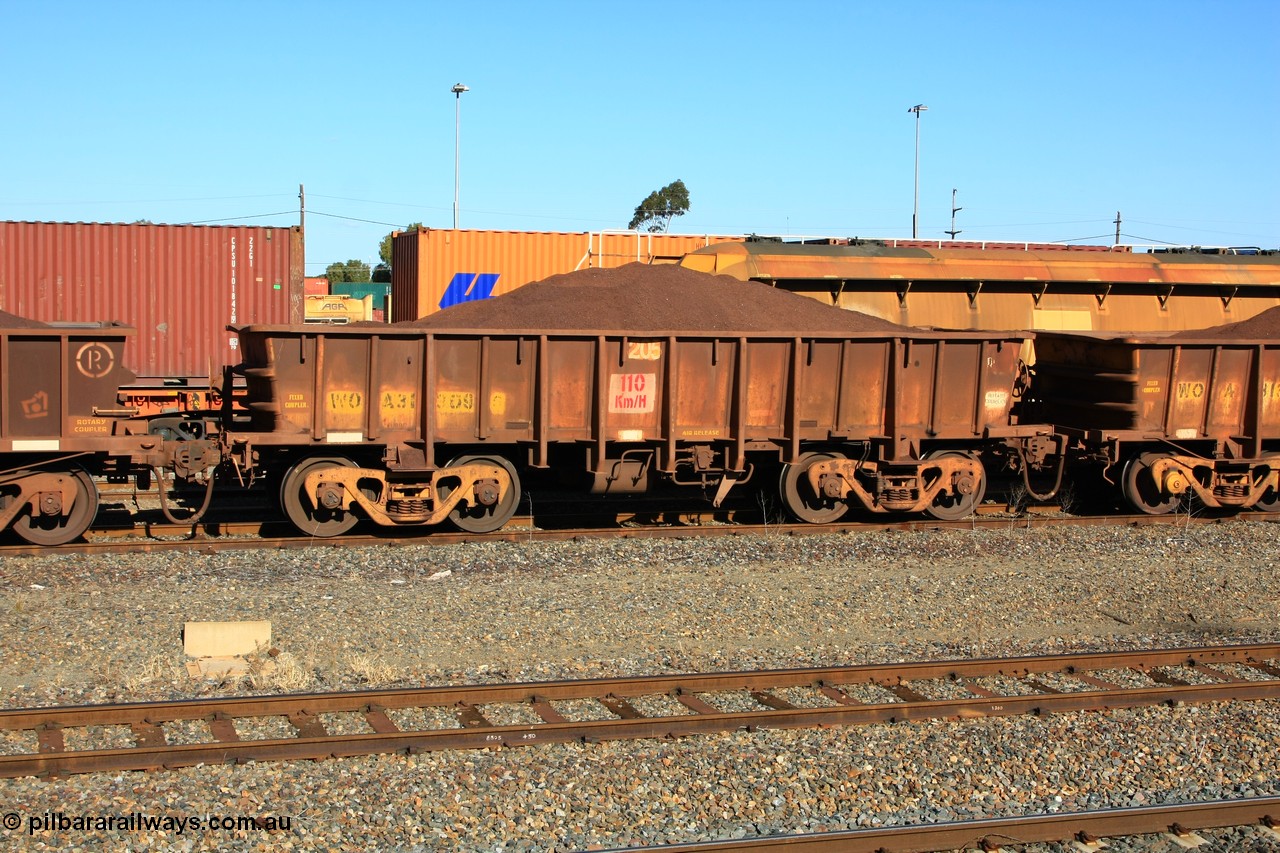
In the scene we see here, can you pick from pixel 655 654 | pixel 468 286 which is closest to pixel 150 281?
pixel 468 286

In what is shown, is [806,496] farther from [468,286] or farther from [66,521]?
[468,286]

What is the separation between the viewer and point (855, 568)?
459 inches

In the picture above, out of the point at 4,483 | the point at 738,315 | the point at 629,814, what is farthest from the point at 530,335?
the point at 629,814

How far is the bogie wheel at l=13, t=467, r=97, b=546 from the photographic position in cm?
1173

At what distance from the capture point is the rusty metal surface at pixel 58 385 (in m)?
11.4

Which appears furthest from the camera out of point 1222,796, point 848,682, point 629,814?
point 848,682

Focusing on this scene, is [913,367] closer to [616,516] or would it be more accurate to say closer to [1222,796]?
[616,516]

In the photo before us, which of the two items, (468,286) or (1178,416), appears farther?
(468,286)

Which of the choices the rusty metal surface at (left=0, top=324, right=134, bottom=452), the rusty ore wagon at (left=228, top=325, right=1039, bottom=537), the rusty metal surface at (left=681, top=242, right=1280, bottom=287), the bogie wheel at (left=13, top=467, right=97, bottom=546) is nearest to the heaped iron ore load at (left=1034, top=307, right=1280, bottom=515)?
the rusty ore wagon at (left=228, top=325, right=1039, bottom=537)

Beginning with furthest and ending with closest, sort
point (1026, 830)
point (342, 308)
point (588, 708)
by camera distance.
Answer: point (342, 308)
point (588, 708)
point (1026, 830)

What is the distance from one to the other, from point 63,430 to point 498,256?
538 inches

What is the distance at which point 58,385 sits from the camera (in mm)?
11594

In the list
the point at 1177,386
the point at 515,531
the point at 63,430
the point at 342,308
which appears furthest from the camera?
the point at 342,308

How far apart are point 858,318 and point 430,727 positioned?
374 inches
